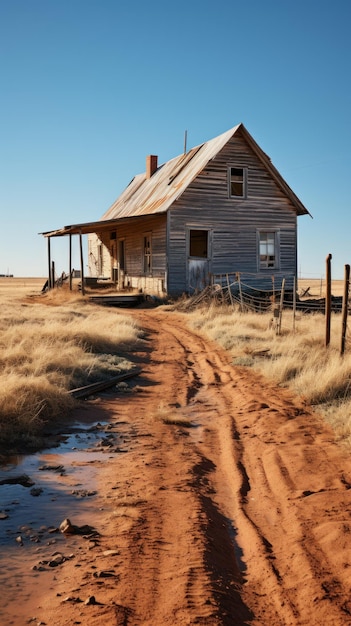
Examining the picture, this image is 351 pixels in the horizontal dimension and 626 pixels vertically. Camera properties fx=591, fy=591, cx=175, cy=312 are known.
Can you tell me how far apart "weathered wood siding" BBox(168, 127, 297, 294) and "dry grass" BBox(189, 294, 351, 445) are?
5435 mm

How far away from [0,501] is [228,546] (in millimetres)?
2069

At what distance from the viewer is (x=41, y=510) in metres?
4.99

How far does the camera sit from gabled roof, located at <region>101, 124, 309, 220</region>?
23.9m

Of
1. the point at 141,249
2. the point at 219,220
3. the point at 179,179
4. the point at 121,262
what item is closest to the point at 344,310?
the point at 219,220

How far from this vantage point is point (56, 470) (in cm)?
602

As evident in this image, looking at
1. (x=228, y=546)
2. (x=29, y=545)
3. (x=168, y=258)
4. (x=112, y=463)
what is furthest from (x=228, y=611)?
(x=168, y=258)

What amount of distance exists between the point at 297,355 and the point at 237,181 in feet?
49.9

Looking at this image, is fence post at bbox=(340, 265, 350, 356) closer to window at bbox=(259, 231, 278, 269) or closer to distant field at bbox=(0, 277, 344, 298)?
distant field at bbox=(0, 277, 344, 298)

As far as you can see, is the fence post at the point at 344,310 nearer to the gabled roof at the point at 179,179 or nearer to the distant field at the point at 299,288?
the distant field at the point at 299,288

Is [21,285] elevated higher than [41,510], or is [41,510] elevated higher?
[41,510]

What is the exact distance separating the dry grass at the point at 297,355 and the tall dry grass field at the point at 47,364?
247 cm

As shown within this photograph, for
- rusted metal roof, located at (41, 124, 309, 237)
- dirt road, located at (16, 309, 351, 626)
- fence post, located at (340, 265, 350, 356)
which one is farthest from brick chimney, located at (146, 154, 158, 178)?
dirt road, located at (16, 309, 351, 626)

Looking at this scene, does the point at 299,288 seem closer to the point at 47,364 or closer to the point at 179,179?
the point at 179,179

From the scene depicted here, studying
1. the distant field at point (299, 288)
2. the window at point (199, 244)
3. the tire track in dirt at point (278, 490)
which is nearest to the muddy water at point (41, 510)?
the tire track in dirt at point (278, 490)
